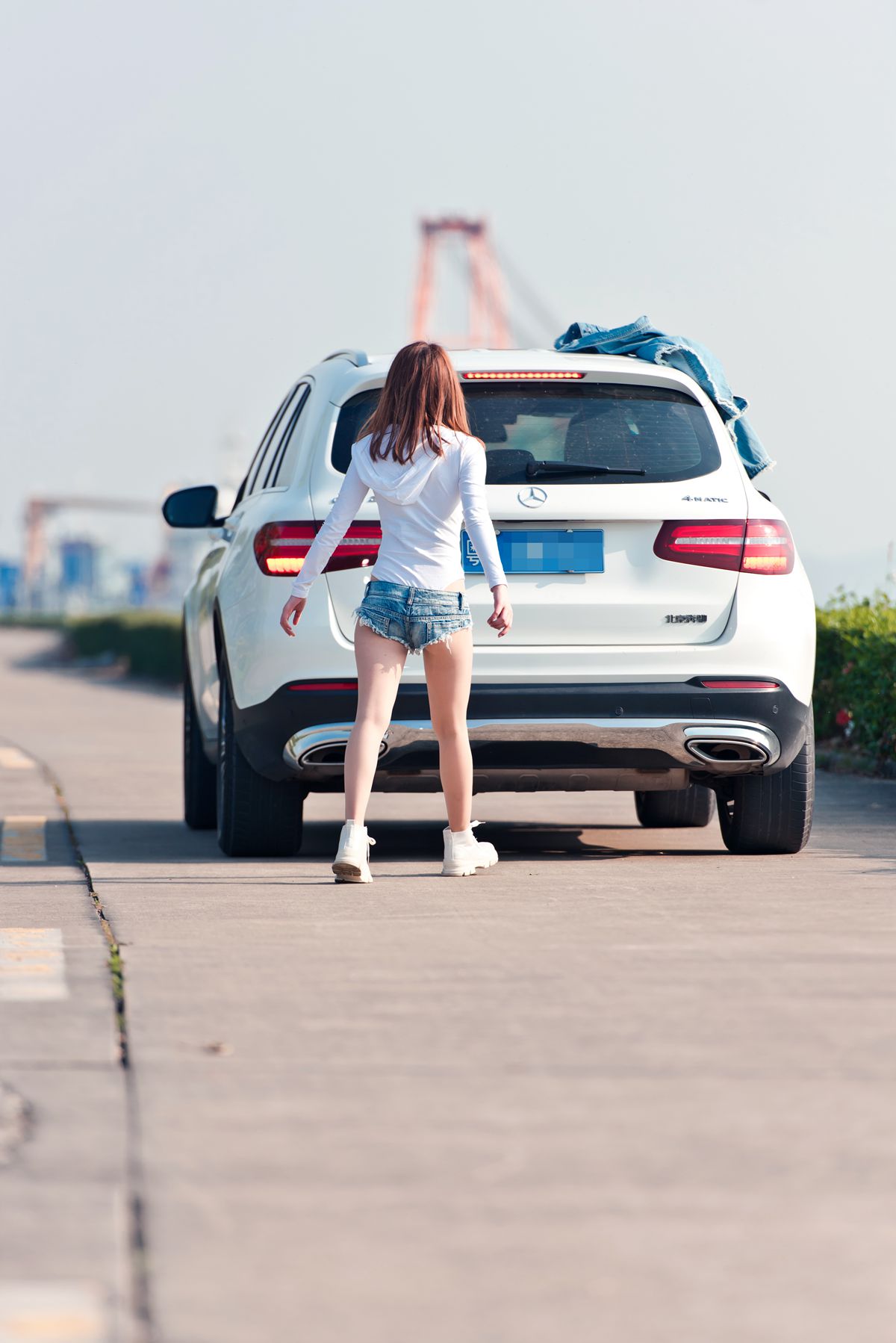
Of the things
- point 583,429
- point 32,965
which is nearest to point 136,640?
point 583,429

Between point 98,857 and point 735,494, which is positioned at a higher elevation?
point 735,494

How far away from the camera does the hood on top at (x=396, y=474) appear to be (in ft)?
21.3

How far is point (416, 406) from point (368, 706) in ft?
3.05

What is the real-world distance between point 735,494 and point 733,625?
1.41ft

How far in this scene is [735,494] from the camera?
6.94 metres

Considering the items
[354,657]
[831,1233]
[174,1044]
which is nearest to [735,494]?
[354,657]

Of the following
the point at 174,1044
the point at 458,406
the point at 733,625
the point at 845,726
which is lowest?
the point at 845,726

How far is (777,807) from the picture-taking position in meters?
7.28

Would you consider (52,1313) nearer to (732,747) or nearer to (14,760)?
(732,747)

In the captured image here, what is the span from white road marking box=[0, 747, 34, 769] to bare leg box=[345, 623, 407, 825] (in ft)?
21.2

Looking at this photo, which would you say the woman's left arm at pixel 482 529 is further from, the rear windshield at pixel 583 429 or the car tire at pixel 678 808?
the car tire at pixel 678 808

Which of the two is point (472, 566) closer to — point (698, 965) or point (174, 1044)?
point (698, 965)

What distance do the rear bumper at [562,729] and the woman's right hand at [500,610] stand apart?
45 centimetres

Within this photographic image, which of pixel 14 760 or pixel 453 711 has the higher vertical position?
pixel 453 711
